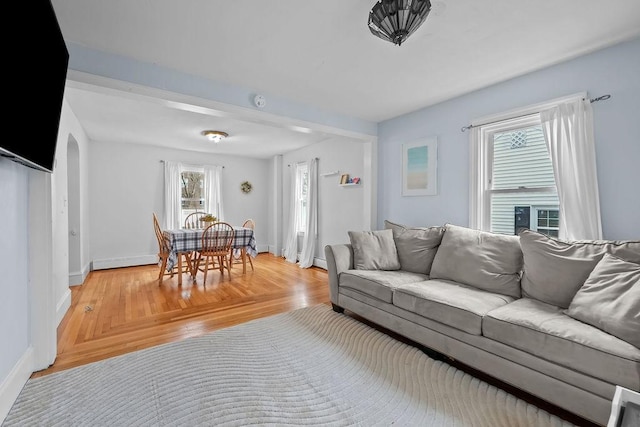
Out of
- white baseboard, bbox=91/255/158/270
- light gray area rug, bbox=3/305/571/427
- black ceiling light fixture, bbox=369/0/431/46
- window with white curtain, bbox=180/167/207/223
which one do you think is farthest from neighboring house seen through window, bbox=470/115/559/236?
white baseboard, bbox=91/255/158/270

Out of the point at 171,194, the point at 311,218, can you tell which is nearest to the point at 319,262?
the point at 311,218

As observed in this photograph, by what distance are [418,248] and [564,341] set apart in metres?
1.49

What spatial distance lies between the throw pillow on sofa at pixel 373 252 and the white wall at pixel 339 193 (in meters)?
1.00

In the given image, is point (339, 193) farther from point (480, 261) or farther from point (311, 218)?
point (480, 261)

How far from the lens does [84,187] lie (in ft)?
14.3

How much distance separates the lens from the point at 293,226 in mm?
5809

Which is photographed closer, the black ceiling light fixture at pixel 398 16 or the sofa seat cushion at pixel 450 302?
the black ceiling light fixture at pixel 398 16

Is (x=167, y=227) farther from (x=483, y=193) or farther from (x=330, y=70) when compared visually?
(x=483, y=193)

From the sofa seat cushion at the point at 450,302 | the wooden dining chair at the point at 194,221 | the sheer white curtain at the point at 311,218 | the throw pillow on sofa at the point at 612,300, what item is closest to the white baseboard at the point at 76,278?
the wooden dining chair at the point at 194,221

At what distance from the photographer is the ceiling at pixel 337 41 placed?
5.83 feet

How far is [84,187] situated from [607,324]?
589 cm

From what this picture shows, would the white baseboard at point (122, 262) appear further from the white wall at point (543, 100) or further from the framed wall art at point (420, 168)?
the framed wall art at point (420, 168)

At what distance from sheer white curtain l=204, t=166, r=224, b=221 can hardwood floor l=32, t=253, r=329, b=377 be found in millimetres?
1711

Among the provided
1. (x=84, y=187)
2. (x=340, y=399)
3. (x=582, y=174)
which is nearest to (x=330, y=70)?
(x=582, y=174)
